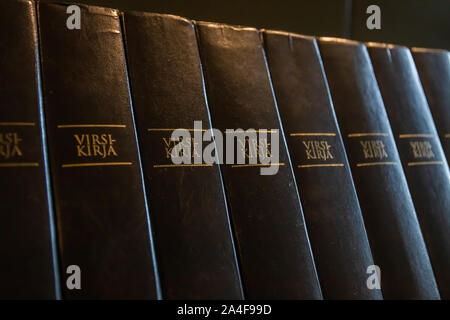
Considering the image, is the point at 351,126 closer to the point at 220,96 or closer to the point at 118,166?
the point at 220,96

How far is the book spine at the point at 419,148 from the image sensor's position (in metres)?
0.79

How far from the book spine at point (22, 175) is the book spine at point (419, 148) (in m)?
0.55

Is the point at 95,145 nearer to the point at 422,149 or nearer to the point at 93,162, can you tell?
the point at 93,162

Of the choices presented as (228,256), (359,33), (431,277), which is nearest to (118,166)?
(228,256)

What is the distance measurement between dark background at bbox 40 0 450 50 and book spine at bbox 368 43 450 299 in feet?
0.66

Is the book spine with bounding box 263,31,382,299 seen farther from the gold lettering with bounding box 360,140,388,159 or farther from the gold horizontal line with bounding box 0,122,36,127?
the gold horizontal line with bounding box 0,122,36,127

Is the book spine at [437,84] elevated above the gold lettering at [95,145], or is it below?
above

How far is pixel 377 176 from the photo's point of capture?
0.78 metres

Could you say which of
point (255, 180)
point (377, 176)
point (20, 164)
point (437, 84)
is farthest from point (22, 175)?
point (437, 84)

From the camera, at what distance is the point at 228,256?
0.63 meters

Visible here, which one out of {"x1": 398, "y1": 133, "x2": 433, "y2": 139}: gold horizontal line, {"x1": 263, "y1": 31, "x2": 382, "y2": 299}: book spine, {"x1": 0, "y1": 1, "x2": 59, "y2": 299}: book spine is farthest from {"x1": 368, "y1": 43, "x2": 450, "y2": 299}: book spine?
{"x1": 0, "y1": 1, "x2": 59, "y2": 299}: book spine

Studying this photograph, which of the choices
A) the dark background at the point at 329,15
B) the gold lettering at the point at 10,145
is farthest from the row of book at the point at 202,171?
the dark background at the point at 329,15

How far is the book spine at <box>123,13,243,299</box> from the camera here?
61 cm
